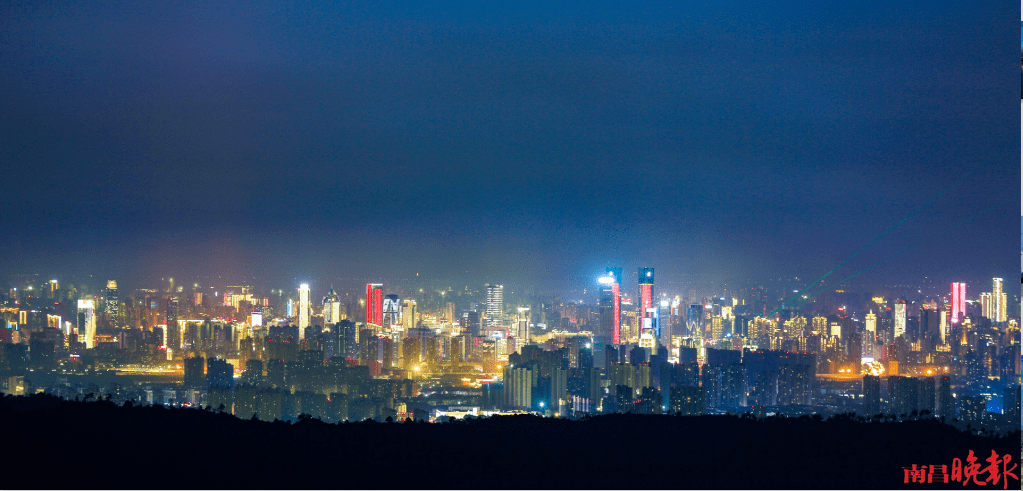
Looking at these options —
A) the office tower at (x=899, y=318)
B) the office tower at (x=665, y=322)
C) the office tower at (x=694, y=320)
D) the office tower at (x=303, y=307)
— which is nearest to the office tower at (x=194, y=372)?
the office tower at (x=303, y=307)

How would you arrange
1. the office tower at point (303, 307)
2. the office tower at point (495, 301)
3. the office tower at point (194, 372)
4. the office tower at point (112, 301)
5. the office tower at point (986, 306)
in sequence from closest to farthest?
the office tower at point (194, 372), the office tower at point (986, 306), the office tower at point (112, 301), the office tower at point (303, 307), the office tower at point (495, 301)

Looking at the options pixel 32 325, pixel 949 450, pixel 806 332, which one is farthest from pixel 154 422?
pixel 806 332

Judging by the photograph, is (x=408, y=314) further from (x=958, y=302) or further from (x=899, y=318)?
(x=958, y=302)

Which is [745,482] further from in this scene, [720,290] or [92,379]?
[720,290]

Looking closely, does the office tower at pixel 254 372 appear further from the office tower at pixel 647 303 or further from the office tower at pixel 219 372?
the office tower at pixel 647 303

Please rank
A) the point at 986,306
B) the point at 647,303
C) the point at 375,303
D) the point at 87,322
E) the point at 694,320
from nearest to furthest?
the point at 986,306, the point at 87,322, the point at 694,320, the point at 647,303, the point at 375,303

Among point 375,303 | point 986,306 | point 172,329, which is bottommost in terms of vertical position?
point 172,329

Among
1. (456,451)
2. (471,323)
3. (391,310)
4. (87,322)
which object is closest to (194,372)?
(87,322)
